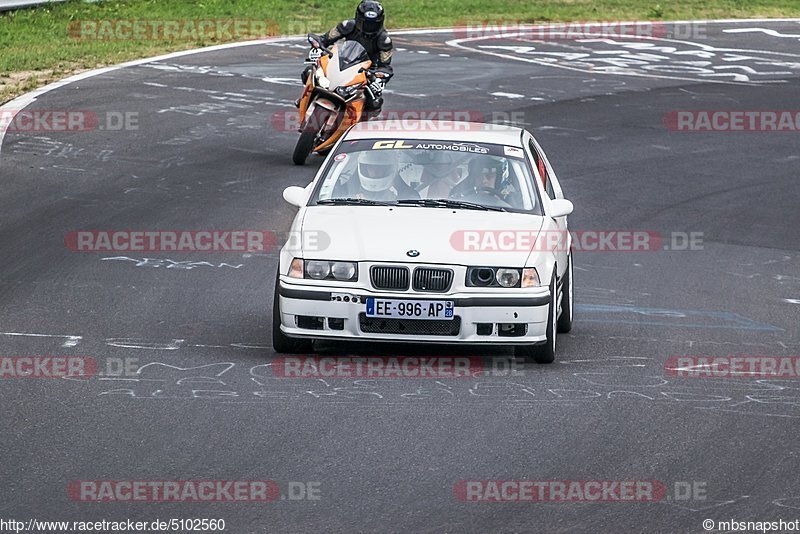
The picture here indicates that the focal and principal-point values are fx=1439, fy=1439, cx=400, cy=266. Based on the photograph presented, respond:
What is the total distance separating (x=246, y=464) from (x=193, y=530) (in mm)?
911

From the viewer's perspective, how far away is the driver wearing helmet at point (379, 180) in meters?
10.1

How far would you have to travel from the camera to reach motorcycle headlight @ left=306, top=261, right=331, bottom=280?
9.27 m

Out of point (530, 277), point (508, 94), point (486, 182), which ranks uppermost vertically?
point (486, 182)

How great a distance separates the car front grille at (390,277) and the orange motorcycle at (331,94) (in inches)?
318

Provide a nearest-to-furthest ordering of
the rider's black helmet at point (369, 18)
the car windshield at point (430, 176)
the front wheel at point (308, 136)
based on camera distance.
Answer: the car windshield at point (430, 176)
the front wheel at point (308, 136)
the rider's black helmet at point (369, 18)

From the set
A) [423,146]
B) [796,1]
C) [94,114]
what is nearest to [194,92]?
[94,114]

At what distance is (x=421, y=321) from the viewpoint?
912cm

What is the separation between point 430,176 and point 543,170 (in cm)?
111

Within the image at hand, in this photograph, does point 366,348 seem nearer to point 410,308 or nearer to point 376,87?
point 410,308

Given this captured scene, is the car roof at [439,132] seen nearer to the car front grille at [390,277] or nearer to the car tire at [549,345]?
the car tire at [549,345]

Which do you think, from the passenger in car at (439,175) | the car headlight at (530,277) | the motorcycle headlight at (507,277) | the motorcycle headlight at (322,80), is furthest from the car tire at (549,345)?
the motorcycle headlight at (322,80)

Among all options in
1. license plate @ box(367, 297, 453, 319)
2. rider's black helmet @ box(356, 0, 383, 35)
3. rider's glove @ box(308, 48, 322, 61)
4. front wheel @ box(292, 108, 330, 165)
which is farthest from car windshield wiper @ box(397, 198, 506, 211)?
rider's black helmet @ box(356, 0, 383, 35)

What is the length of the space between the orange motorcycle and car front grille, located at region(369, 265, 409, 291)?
8.07m

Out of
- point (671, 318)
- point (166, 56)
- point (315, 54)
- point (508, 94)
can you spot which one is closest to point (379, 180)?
point (671, 318)
